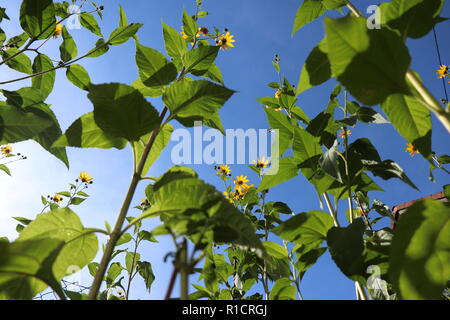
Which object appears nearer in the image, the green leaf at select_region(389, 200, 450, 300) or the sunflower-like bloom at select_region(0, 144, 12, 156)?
the green leaf at select_region(389, 200, 450, 300)

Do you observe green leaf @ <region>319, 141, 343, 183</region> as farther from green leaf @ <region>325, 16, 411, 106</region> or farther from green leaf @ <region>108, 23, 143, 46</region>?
green leaf @ <region>108, 23, 143, 46</region>

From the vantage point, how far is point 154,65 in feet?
2.72

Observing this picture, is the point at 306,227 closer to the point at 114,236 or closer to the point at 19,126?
the point at 114,236

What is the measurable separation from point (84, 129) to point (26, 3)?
745 mm

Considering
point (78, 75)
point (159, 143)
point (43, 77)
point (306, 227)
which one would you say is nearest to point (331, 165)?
point (306, 227)

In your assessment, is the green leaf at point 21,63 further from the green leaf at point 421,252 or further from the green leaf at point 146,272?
the green leaf at point 421,252

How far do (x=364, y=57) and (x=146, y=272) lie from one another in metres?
1.69

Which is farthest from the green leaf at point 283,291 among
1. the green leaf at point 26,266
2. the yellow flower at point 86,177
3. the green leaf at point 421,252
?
the yellow flower at point 86,177

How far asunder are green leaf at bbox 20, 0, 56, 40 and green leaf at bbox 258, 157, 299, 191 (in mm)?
958

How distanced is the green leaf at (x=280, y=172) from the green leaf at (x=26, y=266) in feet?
2.06

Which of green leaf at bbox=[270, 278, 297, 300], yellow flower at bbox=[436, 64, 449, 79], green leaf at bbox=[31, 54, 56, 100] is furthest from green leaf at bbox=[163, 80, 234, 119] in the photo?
yellow flower at bbox=[436, 64, 449, 79]

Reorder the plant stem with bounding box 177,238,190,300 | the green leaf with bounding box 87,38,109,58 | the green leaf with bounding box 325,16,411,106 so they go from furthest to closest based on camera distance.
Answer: the green leaf with bounding box 87,38,109,58 → the green leaf with bounding box 325,16,411,106 → the plant stem with bounding box 177,238,190,300

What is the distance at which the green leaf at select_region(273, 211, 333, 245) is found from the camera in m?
0.74
